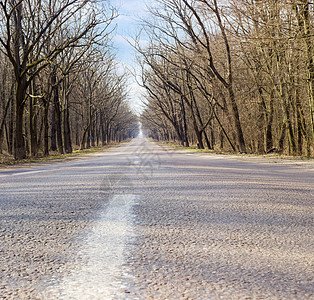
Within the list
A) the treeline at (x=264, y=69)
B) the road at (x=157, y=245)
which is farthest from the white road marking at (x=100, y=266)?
the treeline at (x=264, y=69)

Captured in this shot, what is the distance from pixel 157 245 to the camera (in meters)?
2.85

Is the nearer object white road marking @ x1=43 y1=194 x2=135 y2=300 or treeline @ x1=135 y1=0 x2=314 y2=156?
white road marking @ x1=43 y1=194 x2=135 y2=300

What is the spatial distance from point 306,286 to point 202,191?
3.76m

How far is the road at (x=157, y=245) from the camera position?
2.01 m

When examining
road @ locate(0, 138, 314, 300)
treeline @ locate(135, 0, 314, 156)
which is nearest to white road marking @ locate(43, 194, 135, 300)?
road @ locate(0, 138, 314, 300)

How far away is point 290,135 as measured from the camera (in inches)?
733

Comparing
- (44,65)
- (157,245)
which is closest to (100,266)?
(157,245)

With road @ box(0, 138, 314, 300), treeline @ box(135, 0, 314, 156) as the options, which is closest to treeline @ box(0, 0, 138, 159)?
treeline @ box(135, 0, 314, 156)

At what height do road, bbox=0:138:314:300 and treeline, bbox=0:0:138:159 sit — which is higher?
treeline, bbox=0:0:138:159

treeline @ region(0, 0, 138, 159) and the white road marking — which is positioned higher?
treeline @ region(0, 0, 138, 159)

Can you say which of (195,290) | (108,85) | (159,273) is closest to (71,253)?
(159,273)

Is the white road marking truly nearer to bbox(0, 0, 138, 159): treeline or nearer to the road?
the road

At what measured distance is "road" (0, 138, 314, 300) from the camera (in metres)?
2.01

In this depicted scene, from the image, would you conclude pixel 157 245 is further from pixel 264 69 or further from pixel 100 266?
pixel 264 69
